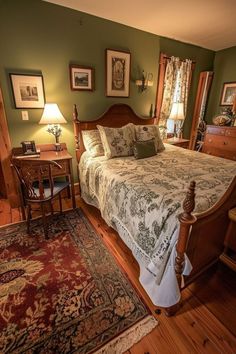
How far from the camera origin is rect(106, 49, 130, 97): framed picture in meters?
2.81

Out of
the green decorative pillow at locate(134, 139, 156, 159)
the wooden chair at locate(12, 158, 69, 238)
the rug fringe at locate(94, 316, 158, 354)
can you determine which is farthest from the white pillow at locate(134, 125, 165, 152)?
the rug fringe at locate(94, 316, 158, 354)

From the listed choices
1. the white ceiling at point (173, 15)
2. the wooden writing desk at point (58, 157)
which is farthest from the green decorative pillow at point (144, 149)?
the white ceiling at point (173, 15)

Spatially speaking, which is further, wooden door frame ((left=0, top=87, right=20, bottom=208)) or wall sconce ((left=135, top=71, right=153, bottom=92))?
wall sconce ((left=135, top=71, right=153, bottom=92))

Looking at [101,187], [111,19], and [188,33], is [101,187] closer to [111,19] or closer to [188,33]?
[111,19]

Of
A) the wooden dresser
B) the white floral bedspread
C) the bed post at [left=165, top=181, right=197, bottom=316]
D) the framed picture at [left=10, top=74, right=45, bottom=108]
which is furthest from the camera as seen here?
the wooden dresser

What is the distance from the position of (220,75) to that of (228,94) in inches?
18.0

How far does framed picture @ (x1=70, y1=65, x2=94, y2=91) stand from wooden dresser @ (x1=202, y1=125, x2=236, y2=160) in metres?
2.52

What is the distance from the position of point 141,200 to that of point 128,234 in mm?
394

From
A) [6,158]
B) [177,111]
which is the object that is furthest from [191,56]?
[6,158]

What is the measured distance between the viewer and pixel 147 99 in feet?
11.1

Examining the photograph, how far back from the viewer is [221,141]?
3.60 meters

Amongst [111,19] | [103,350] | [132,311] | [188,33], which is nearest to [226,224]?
[132,311]

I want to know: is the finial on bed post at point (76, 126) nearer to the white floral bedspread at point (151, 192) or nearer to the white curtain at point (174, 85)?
the white floral bedspread at point (151, 192)

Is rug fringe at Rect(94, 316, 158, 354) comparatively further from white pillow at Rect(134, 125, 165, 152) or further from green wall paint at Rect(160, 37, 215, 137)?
green wall paint at Rect(160, 37, 215, 137)
